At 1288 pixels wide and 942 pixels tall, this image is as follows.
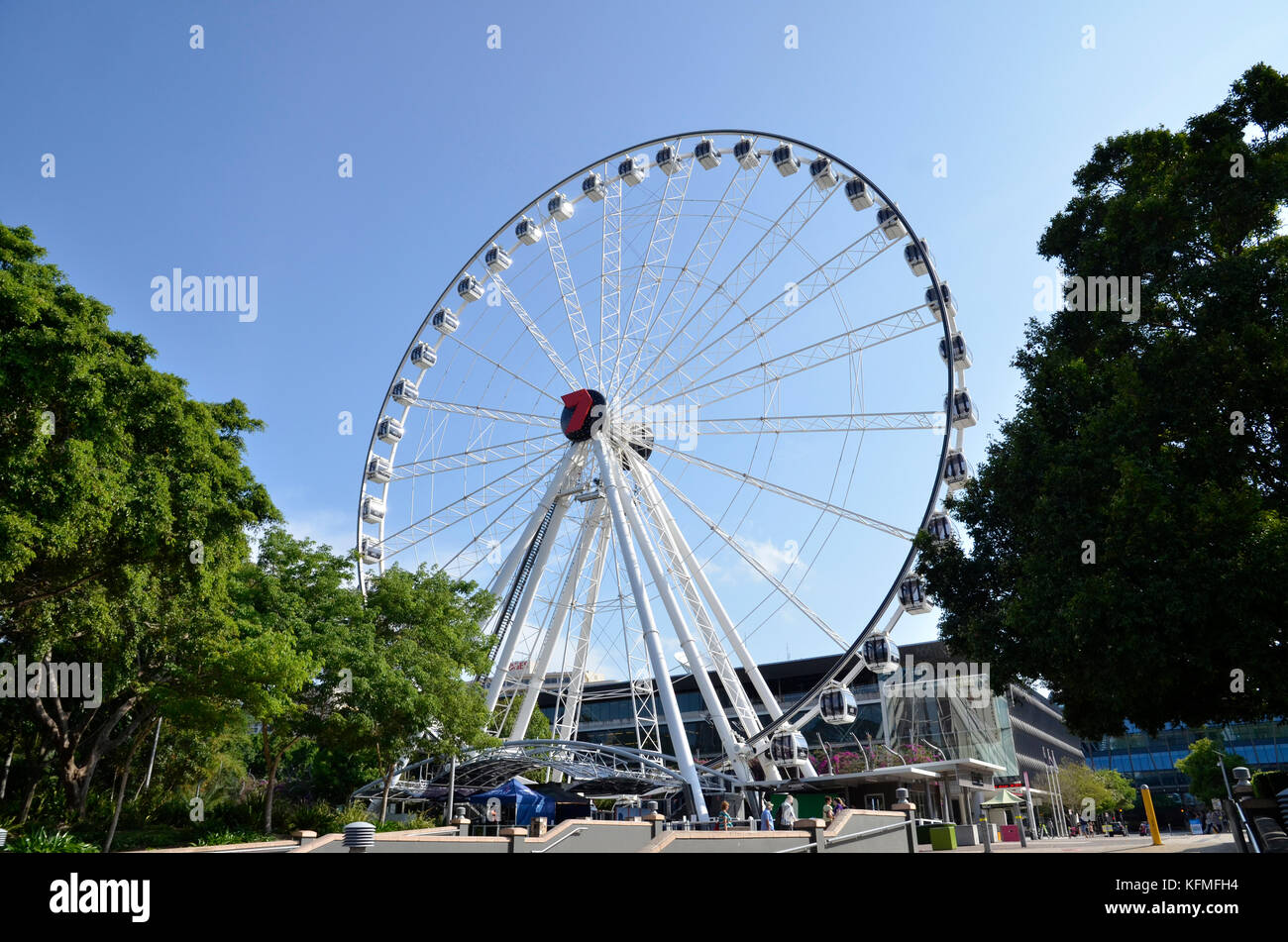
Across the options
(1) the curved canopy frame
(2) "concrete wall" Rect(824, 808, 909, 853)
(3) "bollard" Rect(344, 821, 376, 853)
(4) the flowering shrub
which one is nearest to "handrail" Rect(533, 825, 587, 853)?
(3) "bollard" Rect(344, 821, 376, 853)

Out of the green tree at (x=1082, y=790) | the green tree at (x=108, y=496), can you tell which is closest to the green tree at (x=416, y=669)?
the green tree at (x=108, y=496)

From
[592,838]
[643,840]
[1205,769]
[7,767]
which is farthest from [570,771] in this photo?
[1205,769]

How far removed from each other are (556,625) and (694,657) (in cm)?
693

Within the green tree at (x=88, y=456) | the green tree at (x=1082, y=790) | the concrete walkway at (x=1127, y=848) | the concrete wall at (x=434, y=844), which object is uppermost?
the green tree at (x=88, y=456)

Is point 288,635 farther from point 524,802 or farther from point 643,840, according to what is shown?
point 643,840

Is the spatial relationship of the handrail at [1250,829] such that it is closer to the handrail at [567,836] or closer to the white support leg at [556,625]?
the handrail at [567,836]

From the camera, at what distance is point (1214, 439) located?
12859 millimetres

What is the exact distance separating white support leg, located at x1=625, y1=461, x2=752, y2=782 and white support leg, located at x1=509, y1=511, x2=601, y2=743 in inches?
155

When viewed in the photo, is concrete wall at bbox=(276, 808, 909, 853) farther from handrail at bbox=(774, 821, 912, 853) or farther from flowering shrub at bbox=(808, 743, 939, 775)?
flowering shrub at bbox=(808, 743, 939, 775)

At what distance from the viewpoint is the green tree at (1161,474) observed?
12047 millimetres

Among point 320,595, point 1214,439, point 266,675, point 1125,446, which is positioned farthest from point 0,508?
point 1214,439

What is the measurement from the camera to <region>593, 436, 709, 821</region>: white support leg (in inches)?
971

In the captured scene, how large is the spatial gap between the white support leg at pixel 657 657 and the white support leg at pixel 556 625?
2.61 meters

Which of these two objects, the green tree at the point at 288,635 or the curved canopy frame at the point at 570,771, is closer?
the green tree at the point at 288,635
